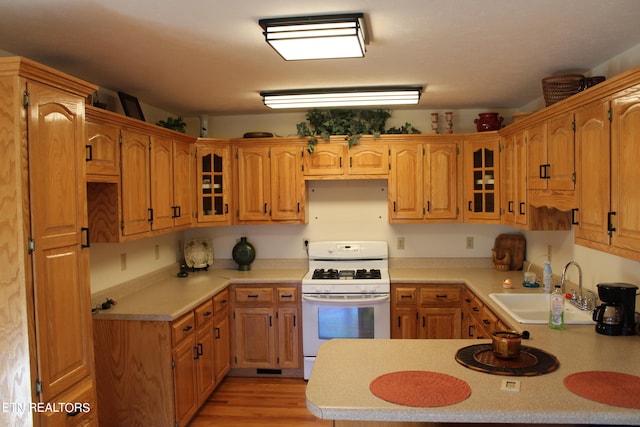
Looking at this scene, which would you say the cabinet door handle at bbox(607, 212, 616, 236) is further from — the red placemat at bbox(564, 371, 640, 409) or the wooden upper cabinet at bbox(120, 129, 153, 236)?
the wooden upper cabinet at bbox(120, 129, 153, 236)

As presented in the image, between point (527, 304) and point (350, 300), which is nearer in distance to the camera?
point (527, 304)

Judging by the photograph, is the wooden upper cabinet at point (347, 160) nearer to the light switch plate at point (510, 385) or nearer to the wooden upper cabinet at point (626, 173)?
the wooden upper cabinet at point (626, 173)

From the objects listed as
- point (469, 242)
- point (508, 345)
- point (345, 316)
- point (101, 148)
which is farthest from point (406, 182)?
point (101, 148)

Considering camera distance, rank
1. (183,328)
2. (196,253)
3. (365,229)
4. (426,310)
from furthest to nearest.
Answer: (365,229) → (196,253) → (426,310) → (183,328)

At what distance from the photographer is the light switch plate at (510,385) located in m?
1.94

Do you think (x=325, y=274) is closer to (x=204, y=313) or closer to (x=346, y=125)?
(x=204, y=313)

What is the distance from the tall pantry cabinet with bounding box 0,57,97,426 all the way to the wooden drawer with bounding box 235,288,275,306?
2.10 metres

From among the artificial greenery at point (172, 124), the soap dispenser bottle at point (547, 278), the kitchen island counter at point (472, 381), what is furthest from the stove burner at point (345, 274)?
the kitchen island counter at point (472, 381)

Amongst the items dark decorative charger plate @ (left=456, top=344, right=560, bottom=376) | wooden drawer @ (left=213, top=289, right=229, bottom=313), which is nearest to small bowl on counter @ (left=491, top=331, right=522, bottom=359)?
dark decorative charger plate @ (left=456, top=344, right=560, bottom=376)

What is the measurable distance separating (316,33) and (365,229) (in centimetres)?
287

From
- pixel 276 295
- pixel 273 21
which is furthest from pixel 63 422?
pixel 276 295

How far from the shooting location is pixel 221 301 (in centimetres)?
429

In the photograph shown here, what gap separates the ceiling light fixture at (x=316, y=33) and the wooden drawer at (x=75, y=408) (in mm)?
1929

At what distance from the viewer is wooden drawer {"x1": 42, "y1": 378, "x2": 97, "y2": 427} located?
218 centimetres
